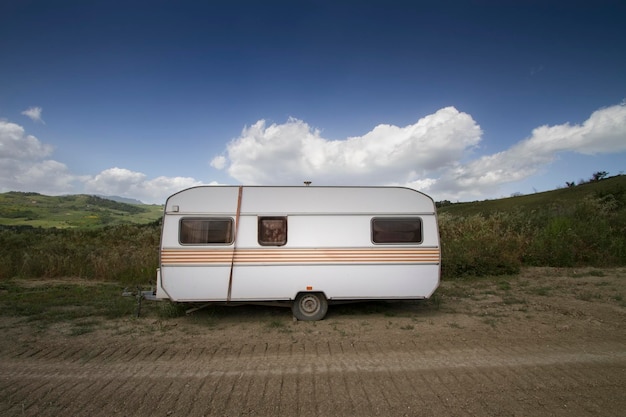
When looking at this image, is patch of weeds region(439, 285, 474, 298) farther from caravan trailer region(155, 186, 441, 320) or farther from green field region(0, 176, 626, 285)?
caravan trailer region(155, 186, 441, 320)

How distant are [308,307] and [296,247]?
1.45 metres

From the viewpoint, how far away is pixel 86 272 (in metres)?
12.7

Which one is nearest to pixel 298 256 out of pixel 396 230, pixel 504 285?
pixel 396 230

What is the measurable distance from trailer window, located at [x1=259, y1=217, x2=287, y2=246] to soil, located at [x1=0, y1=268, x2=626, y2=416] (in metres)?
1.83

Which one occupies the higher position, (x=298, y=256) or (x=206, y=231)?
(x=206, y=231)

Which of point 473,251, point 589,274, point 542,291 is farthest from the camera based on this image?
point 473,251

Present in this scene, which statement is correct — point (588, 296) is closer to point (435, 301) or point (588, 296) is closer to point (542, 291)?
point (542, 291)

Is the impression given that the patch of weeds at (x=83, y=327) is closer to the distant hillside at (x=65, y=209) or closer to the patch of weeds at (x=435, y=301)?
the patch of weeds at (x=435, y=301)

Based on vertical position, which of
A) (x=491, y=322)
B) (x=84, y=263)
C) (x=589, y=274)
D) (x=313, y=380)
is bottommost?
(x=313, y=380)

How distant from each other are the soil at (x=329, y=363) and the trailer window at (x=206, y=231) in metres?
1.90

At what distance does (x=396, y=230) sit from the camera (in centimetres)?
766

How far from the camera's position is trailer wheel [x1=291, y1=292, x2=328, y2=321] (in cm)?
761

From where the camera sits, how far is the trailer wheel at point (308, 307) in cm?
761

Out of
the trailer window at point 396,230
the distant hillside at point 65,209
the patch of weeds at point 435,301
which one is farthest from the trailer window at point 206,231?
the distant hillside at point 65,209
